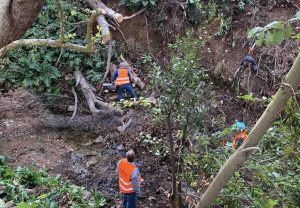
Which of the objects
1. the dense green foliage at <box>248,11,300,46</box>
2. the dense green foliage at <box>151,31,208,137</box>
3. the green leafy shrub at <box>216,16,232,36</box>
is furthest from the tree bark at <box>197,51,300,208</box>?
the green leafy shrub at <box>216,16,232,36</box>

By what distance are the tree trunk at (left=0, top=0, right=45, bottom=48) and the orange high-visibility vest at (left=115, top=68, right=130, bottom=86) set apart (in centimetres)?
393

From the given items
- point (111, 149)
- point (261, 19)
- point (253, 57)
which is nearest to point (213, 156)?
point (111, 149)

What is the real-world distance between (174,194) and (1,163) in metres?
3.40

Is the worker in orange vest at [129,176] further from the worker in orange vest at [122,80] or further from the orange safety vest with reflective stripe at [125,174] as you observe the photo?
the worker in orange vest at [122,80]

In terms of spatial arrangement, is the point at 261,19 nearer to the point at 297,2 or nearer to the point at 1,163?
the point at 297,2

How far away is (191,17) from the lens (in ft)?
39.2

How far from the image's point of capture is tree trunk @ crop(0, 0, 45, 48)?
5699mm

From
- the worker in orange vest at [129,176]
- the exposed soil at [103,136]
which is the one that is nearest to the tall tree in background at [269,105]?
the worker in orange vest at [129,176]

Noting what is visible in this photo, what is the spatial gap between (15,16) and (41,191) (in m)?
2.81

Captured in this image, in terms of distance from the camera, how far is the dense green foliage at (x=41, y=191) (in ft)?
19.2

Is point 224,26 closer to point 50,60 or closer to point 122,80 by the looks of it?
point 122,80

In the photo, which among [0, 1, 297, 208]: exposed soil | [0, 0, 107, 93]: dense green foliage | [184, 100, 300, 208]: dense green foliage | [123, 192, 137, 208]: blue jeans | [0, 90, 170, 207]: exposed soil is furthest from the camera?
[0, 0, 107, 93]: dense green foliage

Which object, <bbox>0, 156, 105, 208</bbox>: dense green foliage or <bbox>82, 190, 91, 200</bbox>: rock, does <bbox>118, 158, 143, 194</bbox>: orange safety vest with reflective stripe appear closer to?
<bbox>0, 156, 105, 208</bbox>: dense green foliage

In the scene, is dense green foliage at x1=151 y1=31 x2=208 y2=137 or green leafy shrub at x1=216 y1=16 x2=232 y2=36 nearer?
dense green foliage at x1=151 y1=31 x2=208 y2=137
